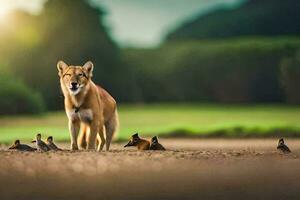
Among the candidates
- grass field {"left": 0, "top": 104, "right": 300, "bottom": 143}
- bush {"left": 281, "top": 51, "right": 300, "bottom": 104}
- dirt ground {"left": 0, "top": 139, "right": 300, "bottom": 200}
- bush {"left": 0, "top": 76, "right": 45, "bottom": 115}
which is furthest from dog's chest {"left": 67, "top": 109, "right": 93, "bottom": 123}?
bush {"left": 281, "top": 51, "right": 300, "bottom": 104}

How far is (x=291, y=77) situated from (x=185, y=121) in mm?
5884

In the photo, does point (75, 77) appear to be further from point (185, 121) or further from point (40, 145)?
point (185, 121)

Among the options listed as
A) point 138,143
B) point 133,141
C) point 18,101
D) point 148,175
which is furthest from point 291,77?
point 148,175

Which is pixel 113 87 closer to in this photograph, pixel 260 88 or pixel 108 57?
pixel 108 57

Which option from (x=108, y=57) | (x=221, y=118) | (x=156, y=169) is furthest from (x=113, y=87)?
(x=156, y=169)

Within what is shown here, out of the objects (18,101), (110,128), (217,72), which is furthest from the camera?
(217,72)

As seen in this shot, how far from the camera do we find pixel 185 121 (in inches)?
1283

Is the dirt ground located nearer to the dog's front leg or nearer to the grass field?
the dog's front leg

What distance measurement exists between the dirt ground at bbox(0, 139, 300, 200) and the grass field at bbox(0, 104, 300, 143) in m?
8.05

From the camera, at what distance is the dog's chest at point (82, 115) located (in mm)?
16141

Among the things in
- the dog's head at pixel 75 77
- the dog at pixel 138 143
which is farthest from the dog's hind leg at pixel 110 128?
the dog's head at pixel 75 77

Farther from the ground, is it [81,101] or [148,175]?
[81,101]

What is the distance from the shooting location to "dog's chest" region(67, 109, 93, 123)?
16141mm

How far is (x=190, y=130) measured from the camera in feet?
83.1
